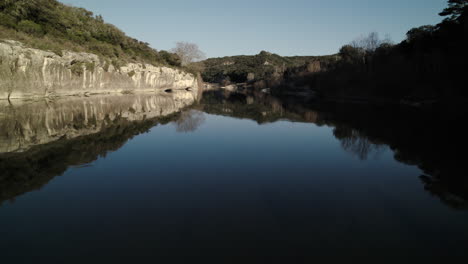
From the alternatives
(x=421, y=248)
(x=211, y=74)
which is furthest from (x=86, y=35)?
(x=211, y=74)

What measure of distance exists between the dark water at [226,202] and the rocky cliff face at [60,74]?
15.2m

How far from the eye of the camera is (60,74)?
27688mm

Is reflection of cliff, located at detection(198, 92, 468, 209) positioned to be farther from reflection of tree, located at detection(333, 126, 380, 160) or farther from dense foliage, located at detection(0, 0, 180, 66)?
dense foliage, located at detection(0, 0, 180, 66)

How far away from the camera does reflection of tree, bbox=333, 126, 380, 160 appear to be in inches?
405

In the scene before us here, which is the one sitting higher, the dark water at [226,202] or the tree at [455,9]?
the tree at [455,9]

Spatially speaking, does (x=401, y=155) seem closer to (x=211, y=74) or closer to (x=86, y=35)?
(x=86, y=35)

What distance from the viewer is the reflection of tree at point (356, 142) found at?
10.3 metres

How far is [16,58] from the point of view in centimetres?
2170

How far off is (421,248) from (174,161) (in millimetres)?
→ 6600

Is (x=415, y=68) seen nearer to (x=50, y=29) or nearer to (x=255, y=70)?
(x=50, y=29)

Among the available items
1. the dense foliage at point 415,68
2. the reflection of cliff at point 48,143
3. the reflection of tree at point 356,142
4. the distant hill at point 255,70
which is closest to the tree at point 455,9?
the dense foliage at point 415,68

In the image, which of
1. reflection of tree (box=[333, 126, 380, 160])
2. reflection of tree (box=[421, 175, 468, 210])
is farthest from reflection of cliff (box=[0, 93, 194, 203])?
reflection of tree (box=[333, 126, 380, 160])

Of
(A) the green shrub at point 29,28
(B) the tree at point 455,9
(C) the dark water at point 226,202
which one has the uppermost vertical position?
(B) the tree at point 455,9

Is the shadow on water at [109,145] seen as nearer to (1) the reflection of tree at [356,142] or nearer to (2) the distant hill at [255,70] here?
(1) the reflection of tree at [356,142]
